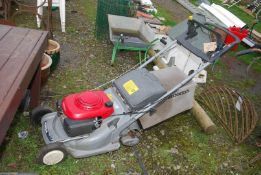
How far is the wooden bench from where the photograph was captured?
2463mm

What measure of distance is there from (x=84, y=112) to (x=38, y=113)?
0.86m

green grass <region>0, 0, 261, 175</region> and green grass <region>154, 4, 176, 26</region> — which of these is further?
green grass <region>154, 4, 176, 26</region>

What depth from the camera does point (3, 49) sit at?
10.5 ft

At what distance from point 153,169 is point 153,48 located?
289 centimetres

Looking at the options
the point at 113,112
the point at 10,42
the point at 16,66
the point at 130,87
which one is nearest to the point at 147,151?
the point at 113,112

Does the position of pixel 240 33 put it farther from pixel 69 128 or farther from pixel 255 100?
pixel 69 128

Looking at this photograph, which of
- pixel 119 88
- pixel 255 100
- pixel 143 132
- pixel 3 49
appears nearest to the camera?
pixel 3 49

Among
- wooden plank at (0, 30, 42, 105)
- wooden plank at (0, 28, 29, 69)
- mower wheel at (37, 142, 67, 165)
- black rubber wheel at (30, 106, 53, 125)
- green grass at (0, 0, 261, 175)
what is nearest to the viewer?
wooden plank at (0, 30, 42, 105)

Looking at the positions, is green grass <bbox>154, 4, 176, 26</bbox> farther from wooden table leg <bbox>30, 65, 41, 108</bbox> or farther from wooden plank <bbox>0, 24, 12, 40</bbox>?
wooden plank <bbox>0, 24, 12, 40</bbox>

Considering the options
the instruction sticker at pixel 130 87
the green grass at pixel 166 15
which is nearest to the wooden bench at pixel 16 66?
the instruction sticker at pixel 130 87

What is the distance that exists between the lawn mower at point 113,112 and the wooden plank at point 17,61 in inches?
28.5

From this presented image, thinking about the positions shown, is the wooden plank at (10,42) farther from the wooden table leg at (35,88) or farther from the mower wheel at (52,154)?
the mower wheel at (52,154)

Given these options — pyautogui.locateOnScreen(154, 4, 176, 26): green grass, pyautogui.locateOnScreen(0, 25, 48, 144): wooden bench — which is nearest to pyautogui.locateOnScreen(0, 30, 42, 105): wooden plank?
pyautogui.locateOnScreen(0, 25, 48, 144): wooden bench

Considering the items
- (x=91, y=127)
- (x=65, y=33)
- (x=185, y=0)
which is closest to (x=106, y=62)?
(x=65, y=33)
